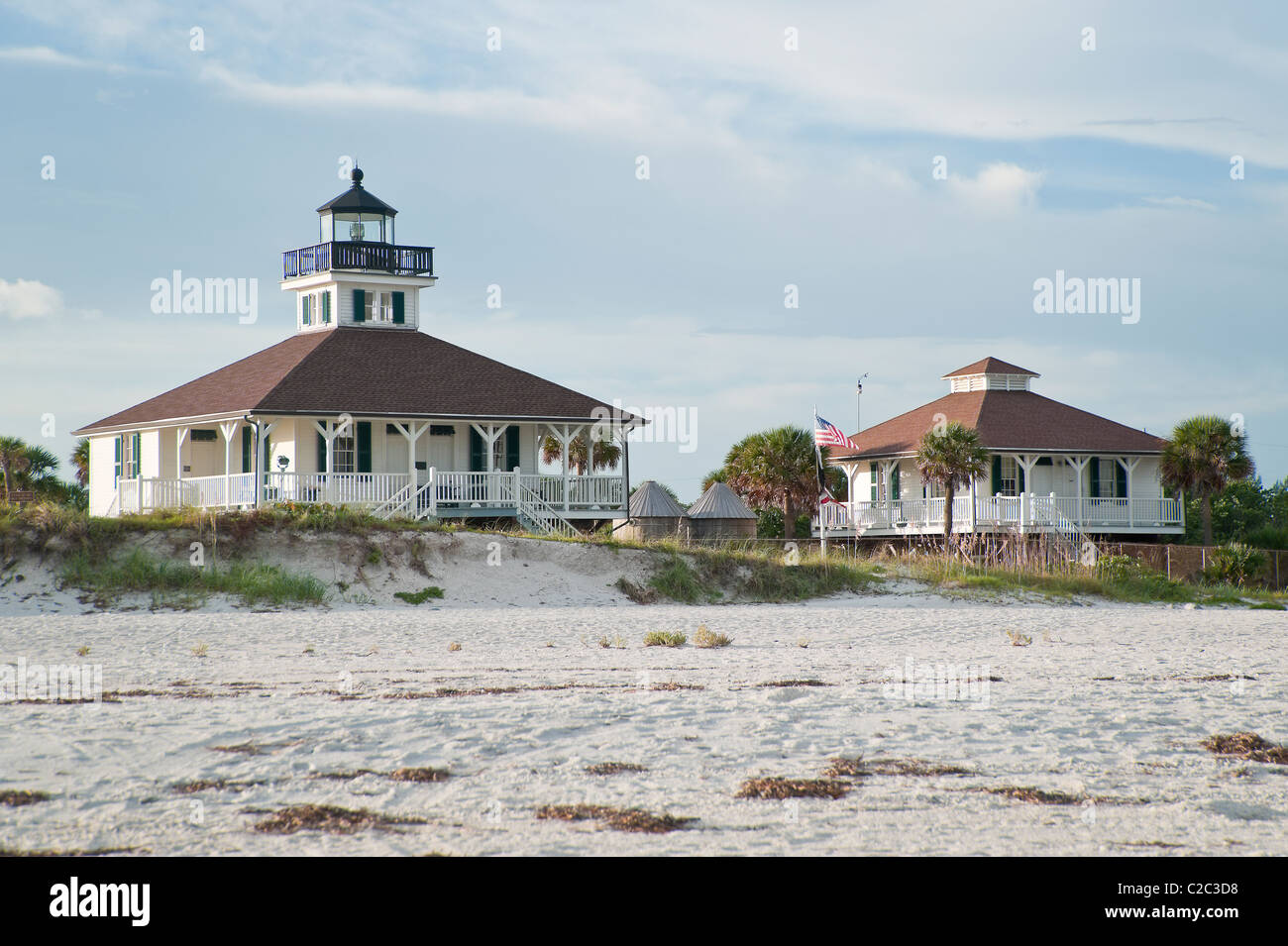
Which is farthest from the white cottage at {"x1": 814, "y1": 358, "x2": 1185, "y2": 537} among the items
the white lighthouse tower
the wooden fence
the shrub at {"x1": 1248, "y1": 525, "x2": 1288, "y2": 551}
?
the white lighthouse tower

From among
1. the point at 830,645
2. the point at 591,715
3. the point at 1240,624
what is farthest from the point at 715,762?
the point at 1240,624

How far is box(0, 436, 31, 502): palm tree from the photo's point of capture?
38906 millimetres

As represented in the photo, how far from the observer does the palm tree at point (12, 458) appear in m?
38.9

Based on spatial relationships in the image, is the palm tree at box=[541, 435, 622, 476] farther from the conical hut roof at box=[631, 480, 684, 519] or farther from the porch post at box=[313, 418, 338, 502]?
the porch post at box=[313, 418, 338, 502]

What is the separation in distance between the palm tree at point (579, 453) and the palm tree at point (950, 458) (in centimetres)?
835

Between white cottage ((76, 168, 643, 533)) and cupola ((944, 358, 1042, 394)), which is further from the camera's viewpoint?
cupola ((944, 358, 1042, 394))

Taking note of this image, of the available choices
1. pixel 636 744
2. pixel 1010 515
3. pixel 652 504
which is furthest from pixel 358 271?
pixel 636 744

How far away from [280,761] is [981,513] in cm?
3281

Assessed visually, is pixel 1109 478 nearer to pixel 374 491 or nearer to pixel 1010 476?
pixel 1010 476

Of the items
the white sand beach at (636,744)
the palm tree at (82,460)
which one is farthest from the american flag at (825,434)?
the palm tree at (82,460)

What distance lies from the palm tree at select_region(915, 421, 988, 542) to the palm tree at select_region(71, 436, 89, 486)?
26.0 m
